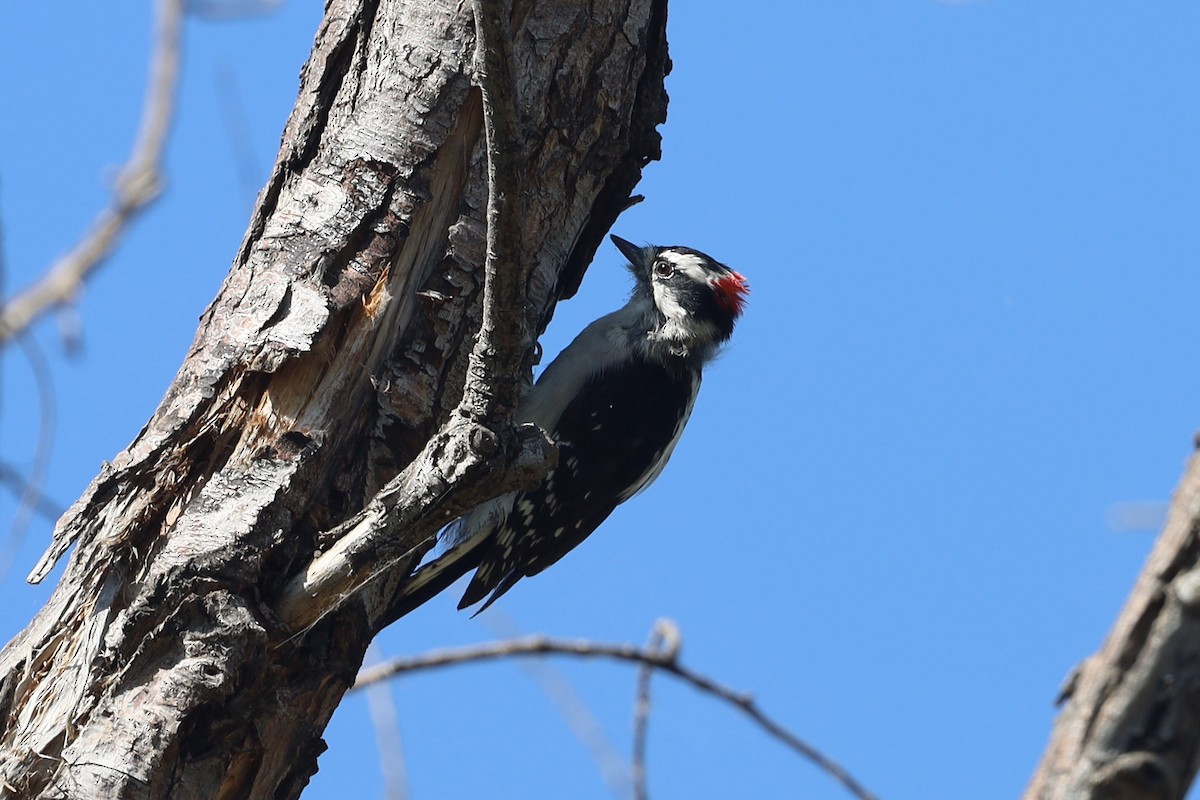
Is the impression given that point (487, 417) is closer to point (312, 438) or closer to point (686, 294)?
Answer: point (312, 438)

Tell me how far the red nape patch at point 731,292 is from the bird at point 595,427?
7 cm

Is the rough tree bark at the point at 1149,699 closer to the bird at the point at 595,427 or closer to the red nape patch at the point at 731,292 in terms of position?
the bird at the point at 595,427

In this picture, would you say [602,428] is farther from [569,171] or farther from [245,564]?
[245,564]

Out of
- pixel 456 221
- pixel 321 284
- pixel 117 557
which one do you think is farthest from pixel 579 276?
pixel 117 557

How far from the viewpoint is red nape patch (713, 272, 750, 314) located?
5064 mm

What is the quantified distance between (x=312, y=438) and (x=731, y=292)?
8.35 ft

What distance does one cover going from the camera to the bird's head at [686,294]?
478 centimetres

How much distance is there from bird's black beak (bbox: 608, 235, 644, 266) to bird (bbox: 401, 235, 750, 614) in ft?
0.76

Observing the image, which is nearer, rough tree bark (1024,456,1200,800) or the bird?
rough tree bark (1024,456,1200,800)

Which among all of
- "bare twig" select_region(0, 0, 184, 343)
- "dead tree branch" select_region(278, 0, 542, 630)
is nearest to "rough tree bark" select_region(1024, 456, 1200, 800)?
"dead tree branch" select_region(278, 0, 542, 630)

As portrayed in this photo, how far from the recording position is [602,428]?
4367 mm

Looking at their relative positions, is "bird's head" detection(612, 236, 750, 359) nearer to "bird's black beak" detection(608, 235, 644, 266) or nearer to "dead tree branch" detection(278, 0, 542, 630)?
"bird's black beak" detection(608, 235, 644, 266)

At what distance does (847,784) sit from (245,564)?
1.28 meters

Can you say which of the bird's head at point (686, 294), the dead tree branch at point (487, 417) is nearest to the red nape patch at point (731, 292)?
the bird's head at point (686, 294)
